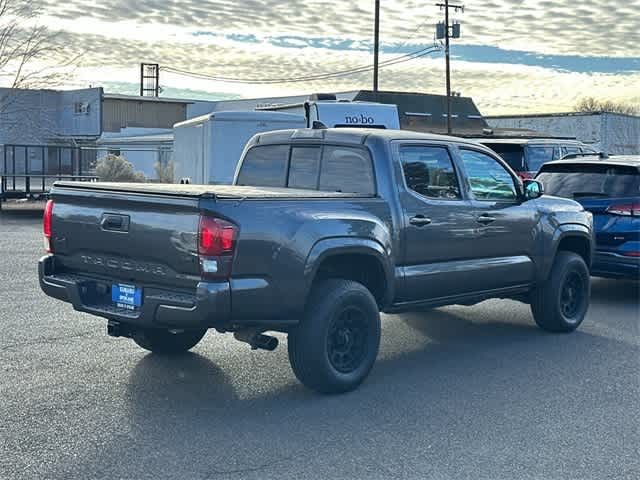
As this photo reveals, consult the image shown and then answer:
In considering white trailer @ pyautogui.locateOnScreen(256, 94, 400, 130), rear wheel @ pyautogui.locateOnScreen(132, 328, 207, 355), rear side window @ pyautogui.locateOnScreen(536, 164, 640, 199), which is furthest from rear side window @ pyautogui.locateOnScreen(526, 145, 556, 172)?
rear wheel @ pyautogui.locateOnScreen(132, 328, 207, 355)

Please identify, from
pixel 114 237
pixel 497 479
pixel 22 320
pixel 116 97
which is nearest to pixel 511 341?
pixel 497 479

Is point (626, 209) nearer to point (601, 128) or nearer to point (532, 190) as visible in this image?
point (532, 190)

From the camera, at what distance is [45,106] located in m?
54.7

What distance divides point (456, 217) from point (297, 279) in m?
2.04

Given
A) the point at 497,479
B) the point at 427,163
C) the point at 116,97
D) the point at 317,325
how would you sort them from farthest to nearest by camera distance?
the point at 116,97, the point at 427,163, the point at 317,325, the point at 497,479

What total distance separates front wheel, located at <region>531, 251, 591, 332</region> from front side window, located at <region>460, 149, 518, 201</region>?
1.06m

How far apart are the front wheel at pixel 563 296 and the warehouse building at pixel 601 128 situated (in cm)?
4049

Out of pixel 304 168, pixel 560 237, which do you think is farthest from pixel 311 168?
pixel 560 237

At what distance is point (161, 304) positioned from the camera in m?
5.58

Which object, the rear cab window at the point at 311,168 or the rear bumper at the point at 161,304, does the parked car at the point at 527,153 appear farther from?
the rear bumper at the point at 161,304

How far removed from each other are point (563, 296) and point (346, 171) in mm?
3122

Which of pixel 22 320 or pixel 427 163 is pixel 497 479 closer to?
pixel 427 163

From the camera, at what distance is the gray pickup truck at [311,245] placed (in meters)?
5.55

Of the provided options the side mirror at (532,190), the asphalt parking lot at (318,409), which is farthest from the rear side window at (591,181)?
the side mirror at (532,190)
